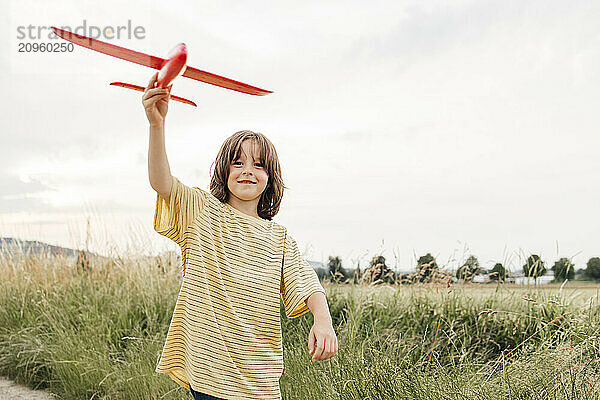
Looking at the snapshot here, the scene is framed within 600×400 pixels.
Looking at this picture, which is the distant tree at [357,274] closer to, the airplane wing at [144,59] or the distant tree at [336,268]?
the distant tree at [336,268]

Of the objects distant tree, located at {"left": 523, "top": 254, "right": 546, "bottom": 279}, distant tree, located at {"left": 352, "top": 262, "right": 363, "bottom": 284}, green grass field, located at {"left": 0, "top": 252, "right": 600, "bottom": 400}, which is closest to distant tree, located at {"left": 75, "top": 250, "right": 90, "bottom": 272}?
green grass field, located at {"left": 0, "top": 252, "right": 600, "bottom": 400}

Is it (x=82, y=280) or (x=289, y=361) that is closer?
(x=289, y=361)

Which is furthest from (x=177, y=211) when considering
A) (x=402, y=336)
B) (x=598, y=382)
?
(x=402, y=336)

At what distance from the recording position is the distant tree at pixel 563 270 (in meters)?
5.22

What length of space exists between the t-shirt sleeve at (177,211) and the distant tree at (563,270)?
3889mm

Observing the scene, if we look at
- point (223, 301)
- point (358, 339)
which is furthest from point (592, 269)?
point (223, 301)

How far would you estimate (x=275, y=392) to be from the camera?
2371 millimetres

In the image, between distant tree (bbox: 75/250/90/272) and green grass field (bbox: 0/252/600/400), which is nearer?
green grass field (bbox: 0/252/600/400)

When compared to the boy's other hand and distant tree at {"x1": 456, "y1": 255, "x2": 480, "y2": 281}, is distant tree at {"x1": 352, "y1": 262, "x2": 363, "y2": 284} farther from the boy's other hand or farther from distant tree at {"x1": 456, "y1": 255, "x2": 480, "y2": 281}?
the boy's other hand

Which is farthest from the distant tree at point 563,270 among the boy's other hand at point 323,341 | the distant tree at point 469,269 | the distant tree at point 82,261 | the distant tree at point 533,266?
the distant tree at point 82,261

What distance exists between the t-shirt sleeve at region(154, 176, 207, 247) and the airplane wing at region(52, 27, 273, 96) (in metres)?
0.46

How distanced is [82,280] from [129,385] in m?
2.66

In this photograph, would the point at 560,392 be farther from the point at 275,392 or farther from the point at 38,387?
the point at 38,387

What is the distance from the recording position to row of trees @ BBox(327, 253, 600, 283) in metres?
5.25
